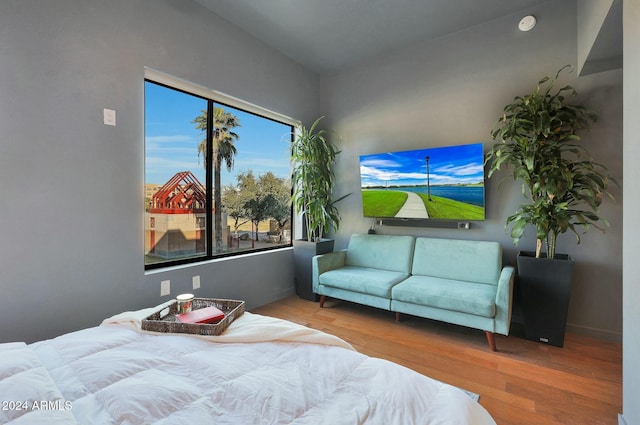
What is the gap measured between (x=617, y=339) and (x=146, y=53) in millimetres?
4492

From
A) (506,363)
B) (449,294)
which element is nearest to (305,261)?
(449,294)

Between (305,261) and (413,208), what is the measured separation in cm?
139

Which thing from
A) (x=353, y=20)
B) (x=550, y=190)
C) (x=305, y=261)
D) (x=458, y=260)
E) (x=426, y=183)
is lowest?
(x=305, y=261)

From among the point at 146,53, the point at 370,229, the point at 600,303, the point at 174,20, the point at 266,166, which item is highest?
the point at 174,20

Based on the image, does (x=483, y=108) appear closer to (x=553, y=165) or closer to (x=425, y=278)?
(x=553, y=165)

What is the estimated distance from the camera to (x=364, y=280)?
2.98m

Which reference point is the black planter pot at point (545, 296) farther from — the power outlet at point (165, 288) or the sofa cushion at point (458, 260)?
the power outlet at point (165, 288)

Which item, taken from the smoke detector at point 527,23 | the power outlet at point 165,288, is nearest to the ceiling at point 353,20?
the smoke detector at point 527,23

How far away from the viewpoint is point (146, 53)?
238cm

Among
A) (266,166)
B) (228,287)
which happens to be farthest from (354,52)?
(228,287)

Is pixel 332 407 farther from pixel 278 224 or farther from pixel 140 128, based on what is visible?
pixel 278 224

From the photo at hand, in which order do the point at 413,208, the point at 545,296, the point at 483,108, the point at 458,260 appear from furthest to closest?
1. the point at 413,208
2. the point at 483,108
3. the point at 458,260
4. the point at 545,296

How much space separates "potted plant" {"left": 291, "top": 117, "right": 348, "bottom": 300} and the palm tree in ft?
2.58

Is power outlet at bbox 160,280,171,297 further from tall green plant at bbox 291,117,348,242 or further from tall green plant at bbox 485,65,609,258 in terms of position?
tall green plant at bbox 485,65,609,258
